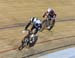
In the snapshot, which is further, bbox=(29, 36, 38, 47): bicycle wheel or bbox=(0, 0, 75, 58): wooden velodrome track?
bbox=(0, 0, 75, 58): wooden velodrome track

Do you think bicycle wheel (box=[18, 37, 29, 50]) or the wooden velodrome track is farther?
the wooden velodrome track

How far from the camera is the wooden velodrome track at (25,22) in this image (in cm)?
485

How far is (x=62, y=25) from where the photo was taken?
640cm

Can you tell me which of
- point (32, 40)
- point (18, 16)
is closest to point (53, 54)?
point (32, 40)

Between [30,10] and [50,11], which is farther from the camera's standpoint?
[30,10]

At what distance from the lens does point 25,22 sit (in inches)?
232

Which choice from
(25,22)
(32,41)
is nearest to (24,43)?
(32,41)

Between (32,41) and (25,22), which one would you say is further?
(25,22)

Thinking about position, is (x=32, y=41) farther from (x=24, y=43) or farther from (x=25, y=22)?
(x=25, y=22)

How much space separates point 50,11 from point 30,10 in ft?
4.17

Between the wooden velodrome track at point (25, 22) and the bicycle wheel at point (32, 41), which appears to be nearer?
the bicycle wheel at point (32, 41)

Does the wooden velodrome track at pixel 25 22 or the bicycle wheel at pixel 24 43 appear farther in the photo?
the wooden velodrome track at pixel 25 22

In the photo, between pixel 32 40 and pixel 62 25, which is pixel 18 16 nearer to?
pixel 62 25

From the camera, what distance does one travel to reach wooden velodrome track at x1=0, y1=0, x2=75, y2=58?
4852 mm
